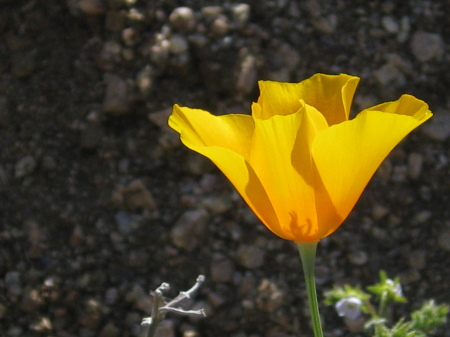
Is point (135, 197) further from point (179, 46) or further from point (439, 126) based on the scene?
point (439, 126)

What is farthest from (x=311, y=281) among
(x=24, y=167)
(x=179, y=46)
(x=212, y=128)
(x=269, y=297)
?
(x=24, y=167)

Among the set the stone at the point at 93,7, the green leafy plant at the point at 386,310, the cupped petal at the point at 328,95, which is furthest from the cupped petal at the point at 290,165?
the stone at the point at 93,7

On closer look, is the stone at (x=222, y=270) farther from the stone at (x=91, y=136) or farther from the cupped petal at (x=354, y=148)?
the cupped petal at (x=354, y=148)

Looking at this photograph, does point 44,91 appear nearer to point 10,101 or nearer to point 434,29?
point 10,101

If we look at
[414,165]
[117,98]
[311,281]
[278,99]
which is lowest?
[414,165]

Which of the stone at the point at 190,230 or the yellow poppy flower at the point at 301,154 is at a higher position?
the yellow poppy flower at the point at 301,154

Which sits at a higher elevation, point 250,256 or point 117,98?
point 117,98

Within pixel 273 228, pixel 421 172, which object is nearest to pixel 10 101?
pixel 421 172
